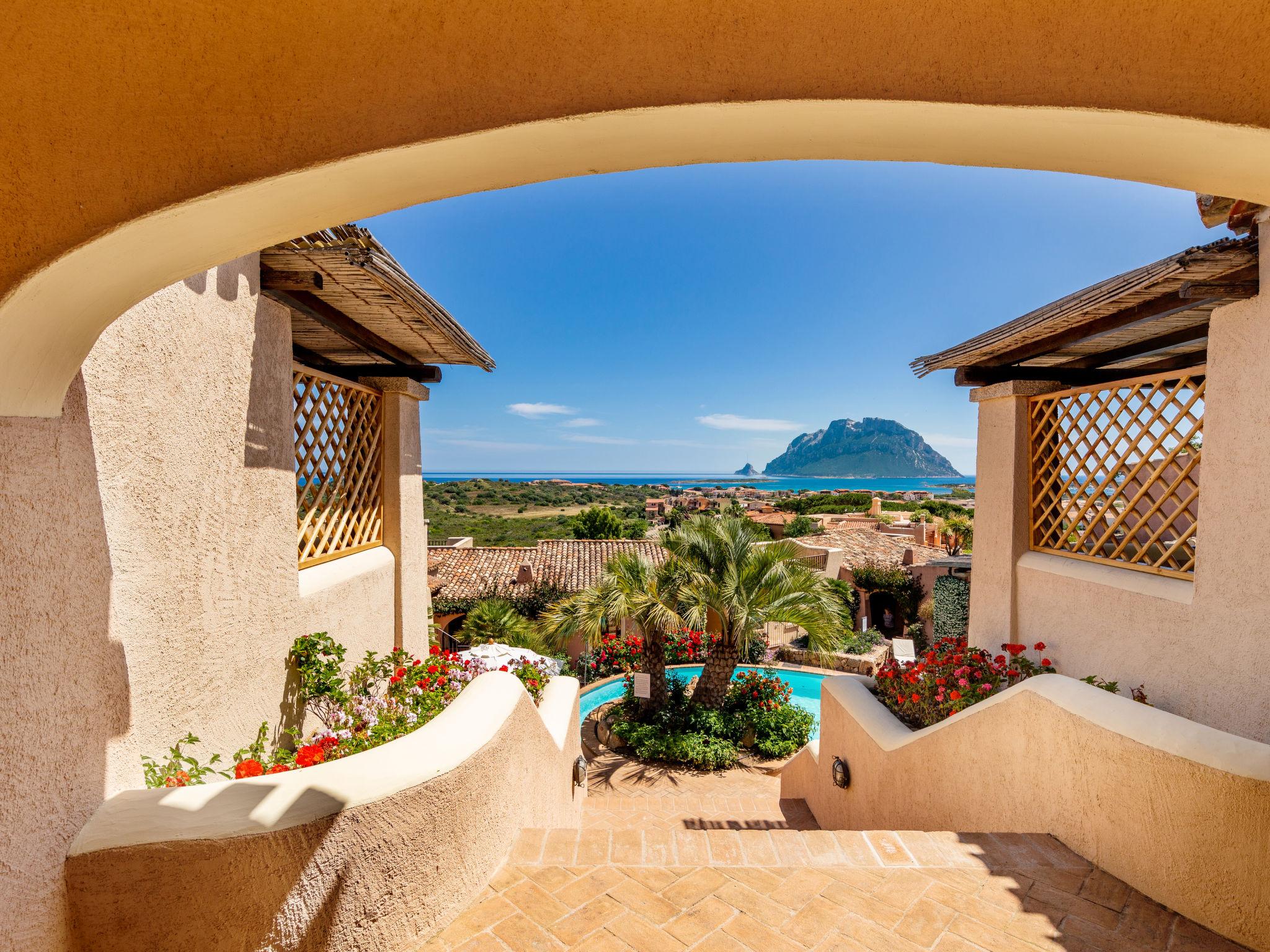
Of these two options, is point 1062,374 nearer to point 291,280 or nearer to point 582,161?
point 582,161

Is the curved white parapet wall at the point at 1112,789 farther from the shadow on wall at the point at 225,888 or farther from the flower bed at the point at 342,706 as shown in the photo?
the shadow on wall at the point at 225,888

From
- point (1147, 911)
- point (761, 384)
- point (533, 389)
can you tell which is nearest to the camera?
point (1147, 911)

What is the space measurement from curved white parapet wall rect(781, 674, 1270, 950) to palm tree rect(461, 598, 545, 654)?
1040cm

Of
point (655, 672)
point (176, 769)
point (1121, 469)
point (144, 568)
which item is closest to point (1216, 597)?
point (1121, 469)

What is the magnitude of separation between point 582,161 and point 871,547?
26.3 m

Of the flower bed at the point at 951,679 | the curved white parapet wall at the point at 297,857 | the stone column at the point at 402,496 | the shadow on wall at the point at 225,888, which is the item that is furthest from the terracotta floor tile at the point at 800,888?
the stone column at the point at 402,496

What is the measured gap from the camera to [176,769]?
2.78 meters

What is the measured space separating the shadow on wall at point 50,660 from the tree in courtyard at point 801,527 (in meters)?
37.8


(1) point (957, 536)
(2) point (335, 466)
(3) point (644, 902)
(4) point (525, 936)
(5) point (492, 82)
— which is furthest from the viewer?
(1) point (957, 536)

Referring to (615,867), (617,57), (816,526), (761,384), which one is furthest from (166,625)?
(761,384)

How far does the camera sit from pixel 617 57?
4.87 feet

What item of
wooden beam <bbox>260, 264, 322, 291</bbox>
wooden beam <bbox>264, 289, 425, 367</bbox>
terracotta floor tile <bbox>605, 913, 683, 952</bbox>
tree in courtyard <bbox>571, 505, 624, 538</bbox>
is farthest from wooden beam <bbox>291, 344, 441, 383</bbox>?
tree in courtyard <bbox>571, 505, 624, 538</bbox>

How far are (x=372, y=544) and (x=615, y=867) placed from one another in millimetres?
4283

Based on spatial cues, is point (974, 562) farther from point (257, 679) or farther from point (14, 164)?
point (14, 164)
